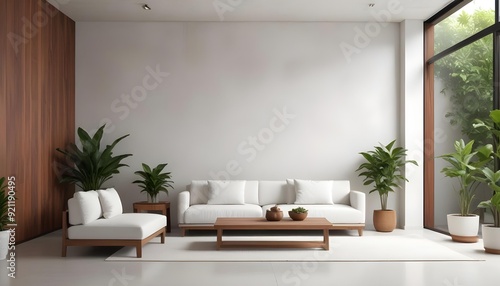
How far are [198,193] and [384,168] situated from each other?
9.56 ft

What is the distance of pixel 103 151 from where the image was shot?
8.20 meters

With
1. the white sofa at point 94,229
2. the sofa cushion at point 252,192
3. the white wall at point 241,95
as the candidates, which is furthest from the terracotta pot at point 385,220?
the white sofa at point 94,229

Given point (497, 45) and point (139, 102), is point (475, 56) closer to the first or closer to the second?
point (497, 45)

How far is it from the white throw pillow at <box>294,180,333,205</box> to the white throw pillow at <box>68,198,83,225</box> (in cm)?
332

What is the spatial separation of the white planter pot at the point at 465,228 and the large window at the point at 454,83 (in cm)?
55

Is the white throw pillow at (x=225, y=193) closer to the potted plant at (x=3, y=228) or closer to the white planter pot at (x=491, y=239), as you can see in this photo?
the potted plant at (x=3, y=228)

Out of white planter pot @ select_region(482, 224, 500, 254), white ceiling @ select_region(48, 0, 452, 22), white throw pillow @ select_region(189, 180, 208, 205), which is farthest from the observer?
white throw pillow @ select_region(189, 180, 208, 205)

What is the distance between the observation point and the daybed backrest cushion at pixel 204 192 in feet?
26.1

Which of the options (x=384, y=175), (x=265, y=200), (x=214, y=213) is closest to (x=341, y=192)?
(x=384, y=175)

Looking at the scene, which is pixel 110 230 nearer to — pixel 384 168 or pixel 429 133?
pixel 384 168

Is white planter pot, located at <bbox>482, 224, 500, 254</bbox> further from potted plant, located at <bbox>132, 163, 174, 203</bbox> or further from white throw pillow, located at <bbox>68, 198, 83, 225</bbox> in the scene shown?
white throw pillow, located at <bbox>68, 198, 83, 225</bbox>

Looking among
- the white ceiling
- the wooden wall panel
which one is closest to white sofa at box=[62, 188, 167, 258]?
the wooden wall panel

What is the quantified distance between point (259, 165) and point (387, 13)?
3174 mm

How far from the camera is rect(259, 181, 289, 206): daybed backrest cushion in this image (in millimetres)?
8039
